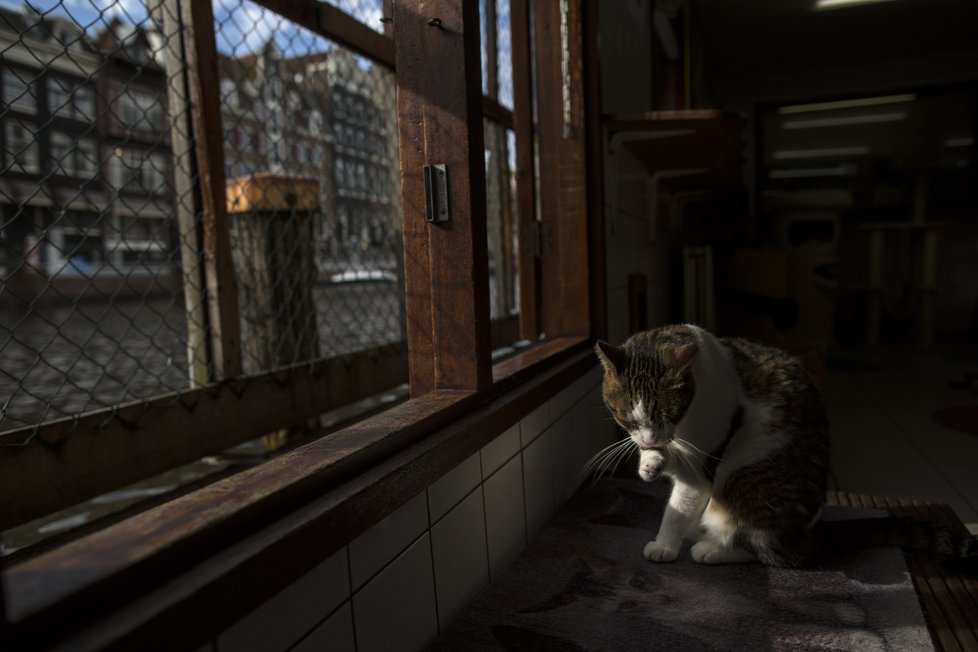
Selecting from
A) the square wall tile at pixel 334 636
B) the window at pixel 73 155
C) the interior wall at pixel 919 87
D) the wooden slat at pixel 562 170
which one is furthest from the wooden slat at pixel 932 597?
the interior wall at pixel 919 87

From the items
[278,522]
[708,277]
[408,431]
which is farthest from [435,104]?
[708,277]

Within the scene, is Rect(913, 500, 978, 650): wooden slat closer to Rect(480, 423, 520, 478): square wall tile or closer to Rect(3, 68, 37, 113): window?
A: Rect(480, 423, 520, 478): square wall tile

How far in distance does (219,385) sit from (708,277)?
104 inches

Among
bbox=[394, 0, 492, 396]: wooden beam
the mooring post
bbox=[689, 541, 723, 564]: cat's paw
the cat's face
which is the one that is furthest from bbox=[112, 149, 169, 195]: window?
bbox=[689, 541, 723, 564]: cat's paw

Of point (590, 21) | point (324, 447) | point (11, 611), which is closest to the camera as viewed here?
point (11, 611)

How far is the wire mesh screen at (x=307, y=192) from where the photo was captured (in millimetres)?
2252

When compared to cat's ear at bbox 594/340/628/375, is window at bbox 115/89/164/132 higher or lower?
higher

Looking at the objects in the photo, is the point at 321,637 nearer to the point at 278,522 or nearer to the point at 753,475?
the point at 278,522

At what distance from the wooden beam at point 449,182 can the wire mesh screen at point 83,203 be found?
→ 2.39 feet

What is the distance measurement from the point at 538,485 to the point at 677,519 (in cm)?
32

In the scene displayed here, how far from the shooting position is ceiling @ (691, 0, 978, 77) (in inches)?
175

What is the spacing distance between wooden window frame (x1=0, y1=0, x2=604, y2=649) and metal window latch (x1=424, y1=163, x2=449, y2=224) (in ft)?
0.05

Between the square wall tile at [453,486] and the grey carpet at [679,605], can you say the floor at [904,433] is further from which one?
the square wall tile at [453,486]

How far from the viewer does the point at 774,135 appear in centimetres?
622
